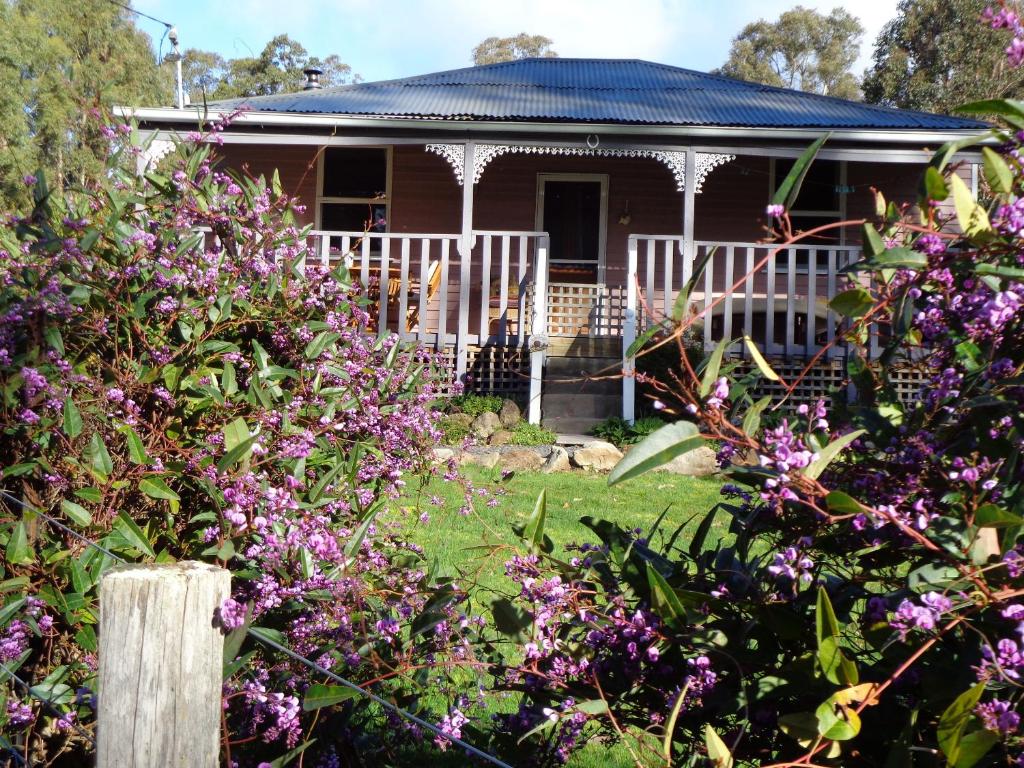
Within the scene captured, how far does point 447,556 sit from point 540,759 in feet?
13.0

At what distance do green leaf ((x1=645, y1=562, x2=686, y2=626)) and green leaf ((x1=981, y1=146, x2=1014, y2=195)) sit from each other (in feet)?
3.01

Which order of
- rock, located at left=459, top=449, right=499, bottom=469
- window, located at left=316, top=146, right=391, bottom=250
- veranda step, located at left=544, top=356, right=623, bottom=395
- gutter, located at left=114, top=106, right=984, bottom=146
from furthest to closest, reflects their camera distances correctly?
window, located at left=316, top=146, right=391, bottom=250 < gutter, located at left=114, top=106, right=984, bottom=146 < veranda step, located at left=544, top=356, right=623, bottom=395 < rock, located at left=459, top=449, right=499, bottom=469

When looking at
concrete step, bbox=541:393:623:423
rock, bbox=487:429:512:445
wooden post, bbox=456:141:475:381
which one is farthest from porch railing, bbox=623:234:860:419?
wooden post, bbox=456:141:475:381

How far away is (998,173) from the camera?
A: 5.65ft

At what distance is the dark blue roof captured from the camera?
13.6m

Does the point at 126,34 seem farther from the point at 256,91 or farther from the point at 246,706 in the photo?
the point at 246,706

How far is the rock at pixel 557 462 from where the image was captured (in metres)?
9.96

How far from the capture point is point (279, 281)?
3.61 metres

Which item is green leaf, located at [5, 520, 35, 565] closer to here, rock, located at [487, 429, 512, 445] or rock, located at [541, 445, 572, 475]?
rock, located at [541, 445, 572, 475]

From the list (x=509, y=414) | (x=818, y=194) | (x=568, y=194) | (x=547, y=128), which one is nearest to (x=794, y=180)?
(x=509, y=414)

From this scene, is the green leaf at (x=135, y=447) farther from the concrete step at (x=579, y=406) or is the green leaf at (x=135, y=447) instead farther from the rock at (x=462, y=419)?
the concrete step at (x=579, y=406)

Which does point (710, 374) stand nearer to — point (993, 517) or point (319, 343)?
point (993, 517)

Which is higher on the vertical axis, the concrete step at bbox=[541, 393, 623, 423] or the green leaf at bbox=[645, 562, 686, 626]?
the green leaf at bbox=[645, 562, 686, 626]

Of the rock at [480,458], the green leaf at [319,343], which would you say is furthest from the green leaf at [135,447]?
the rock at [480,458]
